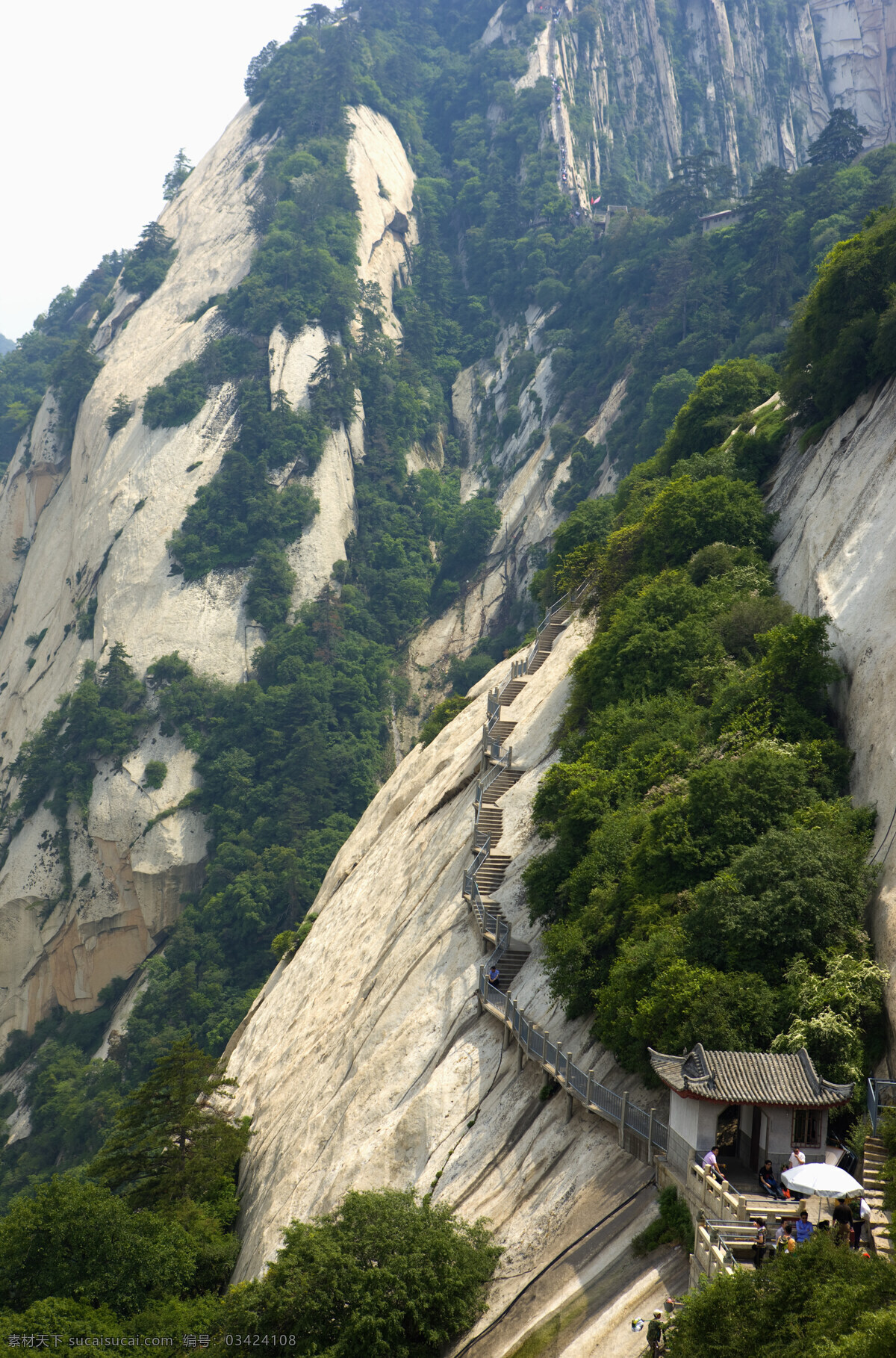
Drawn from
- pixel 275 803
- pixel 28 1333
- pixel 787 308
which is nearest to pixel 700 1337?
pixel 28 1333

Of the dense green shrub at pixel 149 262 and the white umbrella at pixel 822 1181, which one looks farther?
the dense green shrub at pixel 149 262

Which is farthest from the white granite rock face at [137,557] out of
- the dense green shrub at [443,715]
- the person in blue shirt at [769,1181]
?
the person in blue shirt at [769,1181]

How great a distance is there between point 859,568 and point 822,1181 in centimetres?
1699

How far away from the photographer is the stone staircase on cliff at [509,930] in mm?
19516

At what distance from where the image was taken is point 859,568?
27.5 meters

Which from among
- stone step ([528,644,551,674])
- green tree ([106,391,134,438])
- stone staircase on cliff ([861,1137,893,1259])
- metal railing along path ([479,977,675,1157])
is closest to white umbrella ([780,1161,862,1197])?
stone staircase on cliff ([861,1137,893,1259])

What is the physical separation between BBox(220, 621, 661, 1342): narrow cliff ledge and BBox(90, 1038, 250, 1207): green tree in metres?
Answer: 1.16

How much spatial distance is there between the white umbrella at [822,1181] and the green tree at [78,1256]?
1754 centimetres

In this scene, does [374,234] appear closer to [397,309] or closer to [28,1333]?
[397,309]

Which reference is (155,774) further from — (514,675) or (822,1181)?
(822,1181)

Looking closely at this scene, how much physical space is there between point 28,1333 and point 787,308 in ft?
216

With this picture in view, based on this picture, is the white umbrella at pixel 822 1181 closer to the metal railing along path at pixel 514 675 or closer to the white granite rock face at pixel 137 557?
the metal railing along path at pixel 514 675

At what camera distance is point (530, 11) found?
403ft

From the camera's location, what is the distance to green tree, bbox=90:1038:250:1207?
32.7 metres
